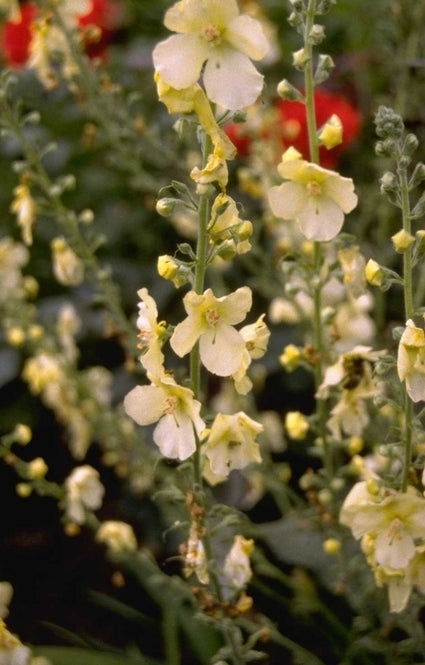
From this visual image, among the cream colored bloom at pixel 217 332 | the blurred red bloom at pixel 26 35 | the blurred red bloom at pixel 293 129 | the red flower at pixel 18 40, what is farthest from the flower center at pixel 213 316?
the red flower at pixel 18 40

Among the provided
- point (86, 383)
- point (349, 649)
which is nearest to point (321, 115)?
point (86, 383)

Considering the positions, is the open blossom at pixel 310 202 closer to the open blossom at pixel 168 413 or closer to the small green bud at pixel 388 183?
the small green bud at pixel 388 183

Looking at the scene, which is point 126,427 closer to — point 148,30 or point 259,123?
point 259,123

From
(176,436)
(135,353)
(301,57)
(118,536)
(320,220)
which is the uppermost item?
(301,57)

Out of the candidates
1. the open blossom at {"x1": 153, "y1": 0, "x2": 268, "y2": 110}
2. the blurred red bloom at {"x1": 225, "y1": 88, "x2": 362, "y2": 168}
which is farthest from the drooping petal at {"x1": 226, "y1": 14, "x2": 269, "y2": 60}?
the blurred red bloom at {"x1": 225, "y1": 88, "x2": 362, "y2": 168}

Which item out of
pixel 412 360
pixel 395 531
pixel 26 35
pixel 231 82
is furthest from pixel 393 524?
pixel 26 35

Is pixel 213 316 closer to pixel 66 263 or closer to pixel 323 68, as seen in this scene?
pixel 323 68
